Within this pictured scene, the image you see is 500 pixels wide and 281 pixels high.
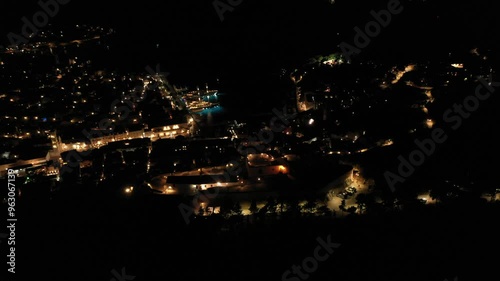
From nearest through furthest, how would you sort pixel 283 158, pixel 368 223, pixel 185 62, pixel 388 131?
pixel 368 223 → pixel 283 158 → pixel 388 131 → pixel 185 62

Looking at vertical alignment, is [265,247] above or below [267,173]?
below

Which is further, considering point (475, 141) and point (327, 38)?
point (327, 38)

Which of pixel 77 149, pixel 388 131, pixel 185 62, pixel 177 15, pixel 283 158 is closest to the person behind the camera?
pixel 283 158

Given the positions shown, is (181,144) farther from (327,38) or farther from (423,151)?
(327,38)

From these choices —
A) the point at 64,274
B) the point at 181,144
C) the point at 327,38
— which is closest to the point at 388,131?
the point at 181,144

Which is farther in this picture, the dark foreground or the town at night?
the town at night

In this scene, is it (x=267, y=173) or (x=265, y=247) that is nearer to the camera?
(x=265, y=247)

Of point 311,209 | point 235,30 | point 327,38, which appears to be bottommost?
point 311,209

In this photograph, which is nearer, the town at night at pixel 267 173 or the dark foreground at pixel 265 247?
the dark foreground at pixel 265 247

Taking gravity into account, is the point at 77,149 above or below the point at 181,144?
above

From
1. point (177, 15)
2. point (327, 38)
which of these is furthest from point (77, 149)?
point (177, 15)
